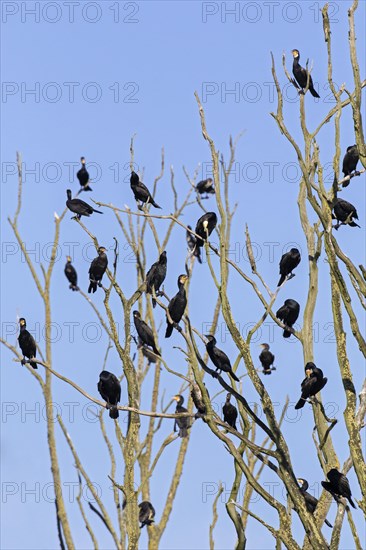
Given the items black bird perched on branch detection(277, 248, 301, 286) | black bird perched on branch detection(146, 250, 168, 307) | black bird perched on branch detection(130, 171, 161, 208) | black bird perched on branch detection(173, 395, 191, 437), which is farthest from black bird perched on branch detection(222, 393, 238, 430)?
black bird perched on branch detection(130, 171, 161, 208)

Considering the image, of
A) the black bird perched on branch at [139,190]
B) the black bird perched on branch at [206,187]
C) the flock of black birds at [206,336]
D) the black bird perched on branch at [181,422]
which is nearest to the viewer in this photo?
the flock of black birds at [206,336]

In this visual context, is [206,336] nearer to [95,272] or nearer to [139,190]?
[95,272]

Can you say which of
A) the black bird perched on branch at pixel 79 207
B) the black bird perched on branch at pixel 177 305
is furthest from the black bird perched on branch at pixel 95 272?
the black bird perched on branch at pixel 177 305

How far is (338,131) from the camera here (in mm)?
6660

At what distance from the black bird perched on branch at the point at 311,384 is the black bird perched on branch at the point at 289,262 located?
141 centimetres

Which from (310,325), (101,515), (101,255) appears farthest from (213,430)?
(101,515)

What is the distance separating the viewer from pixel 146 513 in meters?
12.2

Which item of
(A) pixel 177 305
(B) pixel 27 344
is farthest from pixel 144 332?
(A) pixel 177 305

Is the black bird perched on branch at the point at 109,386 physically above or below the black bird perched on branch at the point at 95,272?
below

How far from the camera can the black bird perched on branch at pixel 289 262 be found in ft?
29.0

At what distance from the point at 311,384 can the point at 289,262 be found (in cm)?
167

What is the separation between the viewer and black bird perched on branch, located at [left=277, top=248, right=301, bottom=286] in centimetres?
885

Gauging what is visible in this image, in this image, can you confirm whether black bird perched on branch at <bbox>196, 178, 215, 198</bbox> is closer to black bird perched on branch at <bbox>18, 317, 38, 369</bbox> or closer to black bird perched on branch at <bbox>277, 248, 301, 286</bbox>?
black bird perched on branch at <bbox>18, 317, 38, 369</bbox>

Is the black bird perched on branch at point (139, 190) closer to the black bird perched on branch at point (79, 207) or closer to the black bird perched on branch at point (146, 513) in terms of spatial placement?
the black bird perched on branch at point (79, 207)
